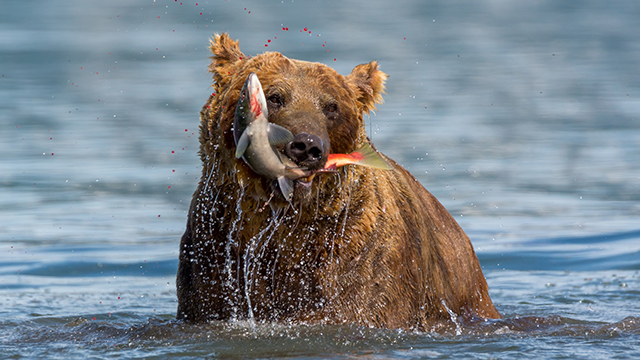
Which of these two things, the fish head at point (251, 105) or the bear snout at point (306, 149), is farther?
the fish head at point (251, 105)

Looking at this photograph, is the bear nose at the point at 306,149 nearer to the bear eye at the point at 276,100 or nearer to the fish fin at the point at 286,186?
the fish fin at the point at 286,186

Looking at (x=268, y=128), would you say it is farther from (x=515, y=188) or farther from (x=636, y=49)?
(x=636, y=49)

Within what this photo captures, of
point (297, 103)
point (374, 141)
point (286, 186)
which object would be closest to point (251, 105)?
point (297, 103)

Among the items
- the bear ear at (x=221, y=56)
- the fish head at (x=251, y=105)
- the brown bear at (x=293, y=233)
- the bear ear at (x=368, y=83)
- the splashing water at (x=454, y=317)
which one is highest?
the bear ear at (x=221, y=56)

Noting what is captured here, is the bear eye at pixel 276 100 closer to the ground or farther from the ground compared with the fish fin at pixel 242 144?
farther from the ground

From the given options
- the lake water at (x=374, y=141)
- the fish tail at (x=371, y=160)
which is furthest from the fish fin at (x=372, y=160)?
the lake water at (x=374, y=141)

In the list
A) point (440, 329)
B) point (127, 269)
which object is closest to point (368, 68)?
point (440, 329)

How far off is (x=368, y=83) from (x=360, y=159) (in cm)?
93

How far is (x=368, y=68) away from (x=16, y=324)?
323cm

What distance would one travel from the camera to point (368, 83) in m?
5.70

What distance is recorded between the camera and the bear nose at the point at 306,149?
15.0 feet

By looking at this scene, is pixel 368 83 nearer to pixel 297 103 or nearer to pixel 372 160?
pixel 297 103

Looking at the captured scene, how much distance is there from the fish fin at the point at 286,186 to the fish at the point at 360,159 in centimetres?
20

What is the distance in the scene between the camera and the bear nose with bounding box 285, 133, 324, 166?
15.0 feet
